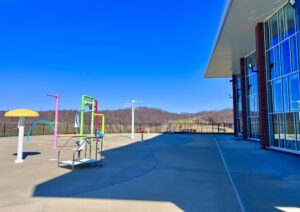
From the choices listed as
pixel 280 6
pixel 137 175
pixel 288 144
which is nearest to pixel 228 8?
pixel 280 6

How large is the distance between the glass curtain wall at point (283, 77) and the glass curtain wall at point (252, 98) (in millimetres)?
5291

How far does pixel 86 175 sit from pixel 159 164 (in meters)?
2.90

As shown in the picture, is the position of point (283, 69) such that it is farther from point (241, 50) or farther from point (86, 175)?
point (86, 175)

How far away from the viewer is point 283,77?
1273cm

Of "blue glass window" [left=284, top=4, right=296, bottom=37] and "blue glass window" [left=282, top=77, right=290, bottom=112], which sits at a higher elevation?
"blue glass window" [left=284, top=4, right=296, bottom=37]

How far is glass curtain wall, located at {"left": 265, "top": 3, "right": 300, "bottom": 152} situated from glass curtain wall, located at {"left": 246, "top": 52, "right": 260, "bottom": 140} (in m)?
5.29

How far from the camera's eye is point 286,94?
12.5m

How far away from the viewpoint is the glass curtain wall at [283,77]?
38.5 feet

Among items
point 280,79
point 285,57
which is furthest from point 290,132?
point 285,57

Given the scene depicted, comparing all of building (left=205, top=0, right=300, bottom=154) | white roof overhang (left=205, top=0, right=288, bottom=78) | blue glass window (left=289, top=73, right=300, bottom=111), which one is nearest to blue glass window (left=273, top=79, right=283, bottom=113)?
building (left=205, top=0, right=300, bottom=154)

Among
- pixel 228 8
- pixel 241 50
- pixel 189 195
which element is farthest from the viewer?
pixel 241 50

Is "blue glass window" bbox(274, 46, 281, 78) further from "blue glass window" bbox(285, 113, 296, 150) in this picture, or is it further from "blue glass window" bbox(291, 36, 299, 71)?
"blue glass window" bbox(285, 113, 296, 150)

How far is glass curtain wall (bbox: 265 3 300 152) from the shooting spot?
1173 centimetres

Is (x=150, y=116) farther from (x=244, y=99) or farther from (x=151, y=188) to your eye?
(x=151, y=188)
